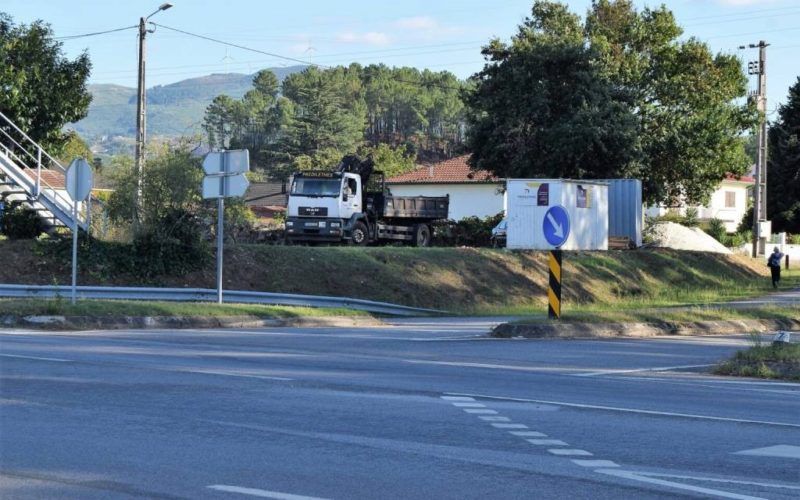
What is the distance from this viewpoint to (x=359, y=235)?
4181 centimetres

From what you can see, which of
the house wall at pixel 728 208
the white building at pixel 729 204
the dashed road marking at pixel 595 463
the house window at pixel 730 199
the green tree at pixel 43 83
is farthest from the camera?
the house window at pixel 730 199

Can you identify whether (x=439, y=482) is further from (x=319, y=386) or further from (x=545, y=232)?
(x=545, y=232)

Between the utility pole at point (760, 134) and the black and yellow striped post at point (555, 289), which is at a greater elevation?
the utility pole at point (760, 134)

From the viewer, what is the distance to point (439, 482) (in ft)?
25.4

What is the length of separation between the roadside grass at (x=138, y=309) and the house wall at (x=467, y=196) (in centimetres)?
5074

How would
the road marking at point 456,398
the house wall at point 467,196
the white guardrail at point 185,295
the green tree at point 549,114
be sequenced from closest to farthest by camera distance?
1. the road marking at point 456,398
2. the white guardrail at point 185,295
3. the green tree at point 549,114
4. the house wall at point 467,196

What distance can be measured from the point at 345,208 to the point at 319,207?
3.68ft

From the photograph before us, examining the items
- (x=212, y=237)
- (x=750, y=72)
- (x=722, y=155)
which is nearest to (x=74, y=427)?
(x=212, y=237)

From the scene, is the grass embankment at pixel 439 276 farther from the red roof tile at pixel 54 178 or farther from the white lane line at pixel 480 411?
the red roof tile at pixel 54 178

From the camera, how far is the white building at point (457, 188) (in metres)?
76.7

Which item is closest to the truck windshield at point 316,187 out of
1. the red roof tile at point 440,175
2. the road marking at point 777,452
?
the road marking at point 777,452

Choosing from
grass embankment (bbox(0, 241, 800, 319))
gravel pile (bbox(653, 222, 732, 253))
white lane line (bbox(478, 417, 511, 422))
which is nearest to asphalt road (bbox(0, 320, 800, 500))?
white lane line (bbox(478, 417, 511, 422))

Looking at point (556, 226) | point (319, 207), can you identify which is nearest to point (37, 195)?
point (319, 207)

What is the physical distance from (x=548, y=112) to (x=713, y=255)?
10.1 metres
